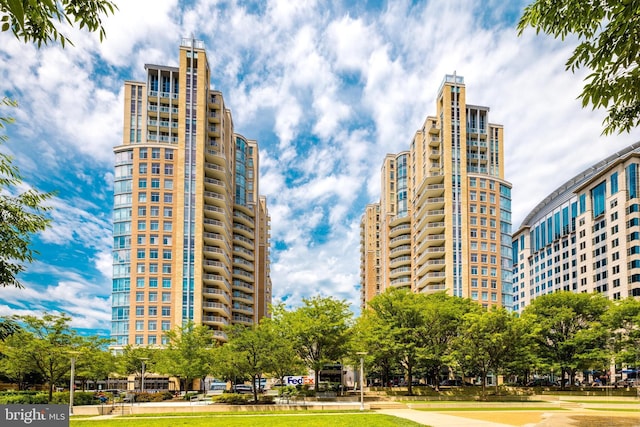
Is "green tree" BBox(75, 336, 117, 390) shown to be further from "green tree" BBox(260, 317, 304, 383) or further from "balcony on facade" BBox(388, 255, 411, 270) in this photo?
"balcony on facade" BBox(388, 255, 411, 270)

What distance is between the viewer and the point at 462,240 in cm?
9825

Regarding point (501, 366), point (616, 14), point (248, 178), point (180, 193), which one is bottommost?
point (501, 366)

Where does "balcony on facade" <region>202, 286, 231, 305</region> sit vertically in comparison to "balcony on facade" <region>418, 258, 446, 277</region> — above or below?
below

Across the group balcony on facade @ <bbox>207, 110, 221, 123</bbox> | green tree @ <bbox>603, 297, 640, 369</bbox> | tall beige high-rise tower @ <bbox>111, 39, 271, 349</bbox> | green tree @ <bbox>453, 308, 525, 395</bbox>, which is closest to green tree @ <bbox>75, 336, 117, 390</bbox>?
tall beige high-rise tower @ <bbox>111, 39, 271, 349</bbox>

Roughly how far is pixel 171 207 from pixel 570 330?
209 feet

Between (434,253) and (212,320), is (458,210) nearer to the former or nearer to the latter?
(434,253)

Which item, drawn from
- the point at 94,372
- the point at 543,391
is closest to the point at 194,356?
the point at 94,372

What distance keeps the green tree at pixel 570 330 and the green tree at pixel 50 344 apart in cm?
4761

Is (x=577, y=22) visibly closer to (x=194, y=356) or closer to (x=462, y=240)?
(x=194, y=356)

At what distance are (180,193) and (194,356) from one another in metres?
35.6

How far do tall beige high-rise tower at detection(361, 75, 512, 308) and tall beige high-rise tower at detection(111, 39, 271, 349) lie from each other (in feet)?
133

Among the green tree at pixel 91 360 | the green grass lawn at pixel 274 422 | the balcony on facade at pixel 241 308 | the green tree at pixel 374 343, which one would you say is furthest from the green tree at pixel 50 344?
the balcony on facade at pixel 241 308

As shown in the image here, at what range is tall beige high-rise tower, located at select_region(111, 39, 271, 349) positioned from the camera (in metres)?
83.8
